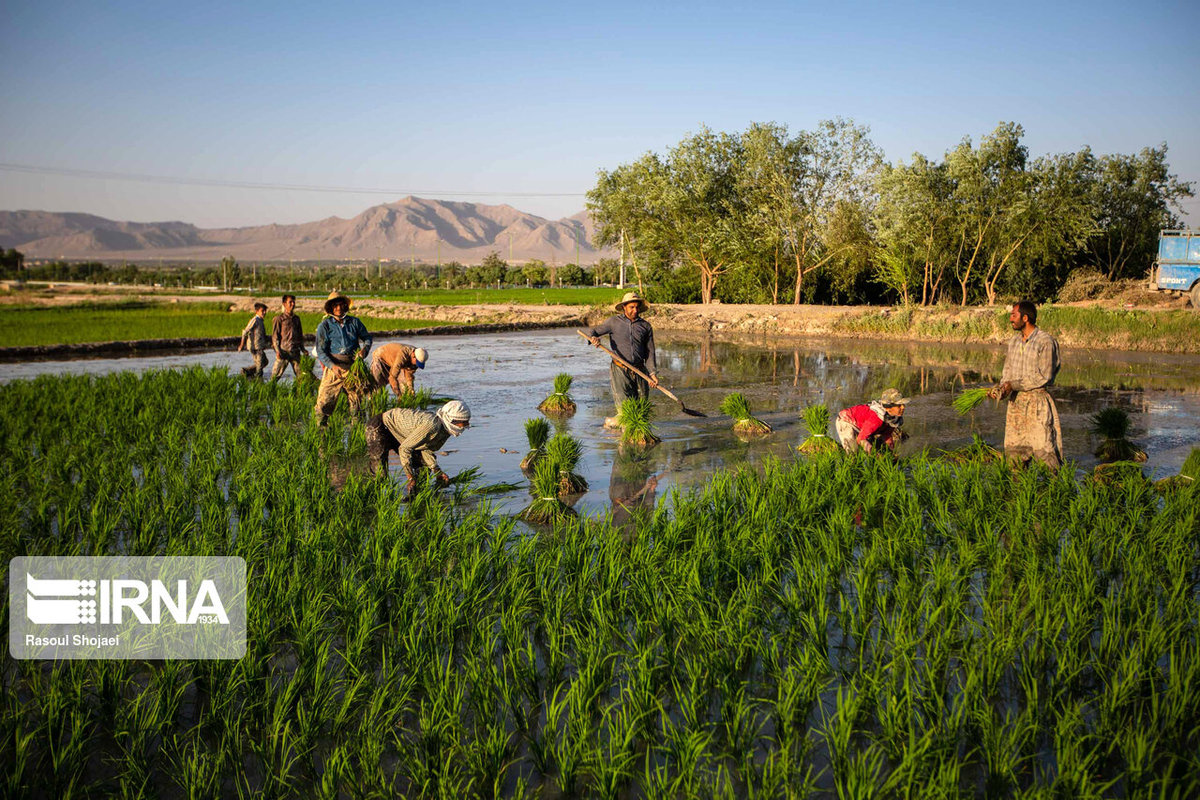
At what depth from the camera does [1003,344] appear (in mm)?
22078

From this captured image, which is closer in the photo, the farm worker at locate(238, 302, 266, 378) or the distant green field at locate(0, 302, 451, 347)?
the farm worker at locate(238, 302, 266, 378)

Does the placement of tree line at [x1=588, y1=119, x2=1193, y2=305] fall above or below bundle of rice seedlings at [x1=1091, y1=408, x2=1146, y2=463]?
above

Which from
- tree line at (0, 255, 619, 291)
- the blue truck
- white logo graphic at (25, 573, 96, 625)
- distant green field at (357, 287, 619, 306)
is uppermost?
tree line at (0, 255, 619, 291)

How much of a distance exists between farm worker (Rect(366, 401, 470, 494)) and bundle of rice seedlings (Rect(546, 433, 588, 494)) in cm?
79

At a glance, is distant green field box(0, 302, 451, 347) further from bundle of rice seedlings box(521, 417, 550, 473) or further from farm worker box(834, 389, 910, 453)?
farm worker box(834, 389, 910, 453)

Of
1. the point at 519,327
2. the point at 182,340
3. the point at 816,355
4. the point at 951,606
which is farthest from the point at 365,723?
the point at 519,327

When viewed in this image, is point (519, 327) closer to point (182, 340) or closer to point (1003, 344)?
point (182, 340)

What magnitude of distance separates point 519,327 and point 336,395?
64.4 feet

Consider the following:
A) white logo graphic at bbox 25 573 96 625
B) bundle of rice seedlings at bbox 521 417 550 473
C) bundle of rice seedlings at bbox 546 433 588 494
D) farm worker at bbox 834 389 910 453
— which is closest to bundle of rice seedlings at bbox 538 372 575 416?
bundle of rice seedlings at bbox 521 417 550 473

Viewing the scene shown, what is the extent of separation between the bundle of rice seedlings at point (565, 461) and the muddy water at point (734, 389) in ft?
0.61

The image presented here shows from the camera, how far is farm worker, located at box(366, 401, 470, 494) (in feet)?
21.9

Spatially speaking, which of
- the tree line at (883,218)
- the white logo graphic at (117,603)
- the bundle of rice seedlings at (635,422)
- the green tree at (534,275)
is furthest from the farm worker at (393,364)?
the green tree at (534,275)

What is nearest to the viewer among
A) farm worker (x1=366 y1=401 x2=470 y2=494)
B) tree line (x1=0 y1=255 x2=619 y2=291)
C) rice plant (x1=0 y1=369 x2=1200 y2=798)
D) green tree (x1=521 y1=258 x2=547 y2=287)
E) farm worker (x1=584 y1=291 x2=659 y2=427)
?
rice plant (x1=0 y1=369 x2=1200 y2=798)

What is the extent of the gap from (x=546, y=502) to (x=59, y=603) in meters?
3.23
